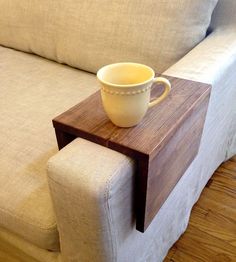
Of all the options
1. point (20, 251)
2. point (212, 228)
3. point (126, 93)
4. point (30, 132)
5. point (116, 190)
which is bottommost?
point (212, 228)

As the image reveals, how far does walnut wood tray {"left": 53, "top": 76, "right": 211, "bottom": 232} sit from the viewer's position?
52 centimetres

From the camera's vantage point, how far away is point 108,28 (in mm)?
972

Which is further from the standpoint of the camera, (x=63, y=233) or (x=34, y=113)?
(x=34, y=113)

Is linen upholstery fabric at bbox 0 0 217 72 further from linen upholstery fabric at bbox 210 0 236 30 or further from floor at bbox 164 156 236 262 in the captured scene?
floor at bbox 164 156 236 262

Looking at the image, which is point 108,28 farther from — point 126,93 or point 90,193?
point 90,193

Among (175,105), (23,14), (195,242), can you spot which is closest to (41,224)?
(175,105)

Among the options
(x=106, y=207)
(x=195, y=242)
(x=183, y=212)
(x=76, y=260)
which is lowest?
(x=195, y=242)

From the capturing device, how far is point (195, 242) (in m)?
1.05

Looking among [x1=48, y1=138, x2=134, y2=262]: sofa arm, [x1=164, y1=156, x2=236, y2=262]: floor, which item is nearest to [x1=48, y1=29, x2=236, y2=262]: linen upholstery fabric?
[x1=48, y1=138, x2=134, y2=262]: sofa arm

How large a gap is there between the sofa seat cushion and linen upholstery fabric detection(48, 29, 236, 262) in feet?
0.28

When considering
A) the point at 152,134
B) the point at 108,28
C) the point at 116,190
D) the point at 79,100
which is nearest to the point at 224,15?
the point at 108,28

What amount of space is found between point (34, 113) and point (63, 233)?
0.44 m

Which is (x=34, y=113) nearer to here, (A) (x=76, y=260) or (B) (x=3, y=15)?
(A) (x=76, y=260)

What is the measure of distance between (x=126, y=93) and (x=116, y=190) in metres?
0.16
